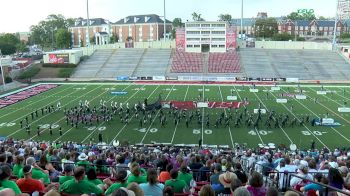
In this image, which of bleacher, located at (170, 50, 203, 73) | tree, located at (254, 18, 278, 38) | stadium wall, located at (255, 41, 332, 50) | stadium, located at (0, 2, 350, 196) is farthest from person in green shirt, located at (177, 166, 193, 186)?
tree, located at (254, 18, 278, 38)

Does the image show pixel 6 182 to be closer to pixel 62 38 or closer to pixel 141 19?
pixel 62 38

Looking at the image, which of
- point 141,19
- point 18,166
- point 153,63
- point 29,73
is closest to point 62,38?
point 141,19

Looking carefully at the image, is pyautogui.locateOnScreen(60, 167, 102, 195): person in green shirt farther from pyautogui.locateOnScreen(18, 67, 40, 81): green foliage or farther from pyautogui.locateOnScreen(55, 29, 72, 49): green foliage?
pyautogui.locateOnScreen(55, 29, 72, 49): green foliage

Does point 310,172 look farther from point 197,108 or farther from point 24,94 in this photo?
point 24,94

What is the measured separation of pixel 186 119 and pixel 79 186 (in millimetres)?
21545

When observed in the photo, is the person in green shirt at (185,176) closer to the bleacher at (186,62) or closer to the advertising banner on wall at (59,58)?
the bleacher at (186,62)

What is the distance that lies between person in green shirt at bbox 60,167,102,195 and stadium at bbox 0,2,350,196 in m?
0.02

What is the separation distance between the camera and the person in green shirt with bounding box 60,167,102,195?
19.2ft

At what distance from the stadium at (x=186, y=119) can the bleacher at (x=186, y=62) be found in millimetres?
192

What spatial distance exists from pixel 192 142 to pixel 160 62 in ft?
135

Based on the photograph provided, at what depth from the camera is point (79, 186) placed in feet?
19.3

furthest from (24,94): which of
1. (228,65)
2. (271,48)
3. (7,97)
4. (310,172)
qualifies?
(271,48)

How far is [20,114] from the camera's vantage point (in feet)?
99.7

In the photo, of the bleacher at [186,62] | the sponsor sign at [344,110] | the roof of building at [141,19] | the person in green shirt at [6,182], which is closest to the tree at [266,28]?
the roof of building at [141,19]
